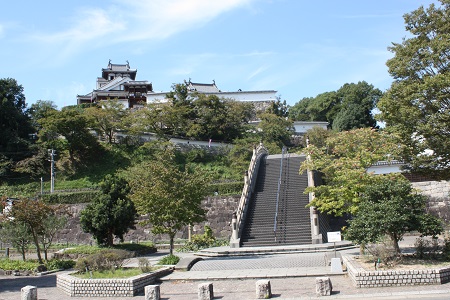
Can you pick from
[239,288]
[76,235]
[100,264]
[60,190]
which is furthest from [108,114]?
[239,288]

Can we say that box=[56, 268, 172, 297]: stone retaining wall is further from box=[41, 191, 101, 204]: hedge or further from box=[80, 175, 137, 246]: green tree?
box=[41, 191, 101, 204]: hedge

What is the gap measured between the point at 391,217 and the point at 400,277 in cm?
183

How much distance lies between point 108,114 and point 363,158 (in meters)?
31.8

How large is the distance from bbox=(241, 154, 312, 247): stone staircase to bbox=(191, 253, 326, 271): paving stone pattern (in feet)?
11.9

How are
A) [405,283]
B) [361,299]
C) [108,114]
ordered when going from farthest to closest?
[108,114], [405,283], [361,299]

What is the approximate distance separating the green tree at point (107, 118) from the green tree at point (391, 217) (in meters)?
33.0

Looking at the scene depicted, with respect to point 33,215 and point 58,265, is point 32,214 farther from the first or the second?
point 58,265

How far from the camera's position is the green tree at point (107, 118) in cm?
4306

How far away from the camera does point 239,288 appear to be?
13617 mm

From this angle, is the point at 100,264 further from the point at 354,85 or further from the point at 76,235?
the point at 354,85

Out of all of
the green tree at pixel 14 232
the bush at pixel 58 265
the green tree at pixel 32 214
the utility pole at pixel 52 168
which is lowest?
the bush at pixel 58 265

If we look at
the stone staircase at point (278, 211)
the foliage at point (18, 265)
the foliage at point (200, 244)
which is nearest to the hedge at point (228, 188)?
the stone staircase at point (278, 211)

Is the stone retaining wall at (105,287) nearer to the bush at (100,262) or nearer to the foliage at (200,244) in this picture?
the bush at (100,262)

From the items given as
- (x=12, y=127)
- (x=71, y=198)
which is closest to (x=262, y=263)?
(x=71, y=198)
